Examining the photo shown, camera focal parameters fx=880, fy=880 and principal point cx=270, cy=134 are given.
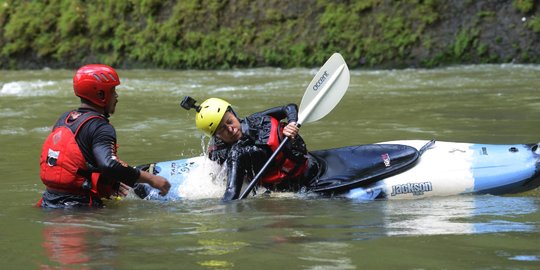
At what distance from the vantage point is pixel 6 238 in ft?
14.6

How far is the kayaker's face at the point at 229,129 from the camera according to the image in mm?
5305

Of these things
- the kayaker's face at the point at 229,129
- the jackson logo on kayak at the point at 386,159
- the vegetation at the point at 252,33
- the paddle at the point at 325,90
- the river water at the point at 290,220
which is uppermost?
the vegetation at the point at 252,33

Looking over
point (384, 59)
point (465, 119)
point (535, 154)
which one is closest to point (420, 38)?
point (384, 59)

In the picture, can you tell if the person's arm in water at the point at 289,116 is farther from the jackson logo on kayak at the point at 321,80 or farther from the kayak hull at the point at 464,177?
the jackson logo on kayak at the point at 321,80

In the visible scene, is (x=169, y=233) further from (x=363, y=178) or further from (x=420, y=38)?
(x=420, y=38)

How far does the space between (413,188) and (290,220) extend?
3.62 ft

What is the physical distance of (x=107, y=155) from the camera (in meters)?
4.73

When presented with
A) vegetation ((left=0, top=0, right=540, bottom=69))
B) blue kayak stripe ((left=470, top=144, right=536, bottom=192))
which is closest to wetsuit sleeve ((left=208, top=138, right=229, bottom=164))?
blue kayak stripe ((left=470, top=144, right=536, bottom=192))

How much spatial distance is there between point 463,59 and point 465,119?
5.47 m

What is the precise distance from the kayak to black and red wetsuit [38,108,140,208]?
25.5 inches

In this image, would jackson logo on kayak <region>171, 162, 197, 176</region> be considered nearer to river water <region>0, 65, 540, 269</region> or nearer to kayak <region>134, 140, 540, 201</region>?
kayak <region>134, 140, 540, 201</region>

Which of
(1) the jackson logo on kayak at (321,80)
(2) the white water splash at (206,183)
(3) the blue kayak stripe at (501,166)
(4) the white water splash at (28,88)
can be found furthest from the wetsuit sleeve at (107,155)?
(4) the white water splash at (28,88)

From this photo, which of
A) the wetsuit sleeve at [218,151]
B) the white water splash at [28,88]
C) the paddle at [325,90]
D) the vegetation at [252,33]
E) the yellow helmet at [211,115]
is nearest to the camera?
the yellow helmet at [211,115]

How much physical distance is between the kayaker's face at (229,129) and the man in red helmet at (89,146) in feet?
1.82
